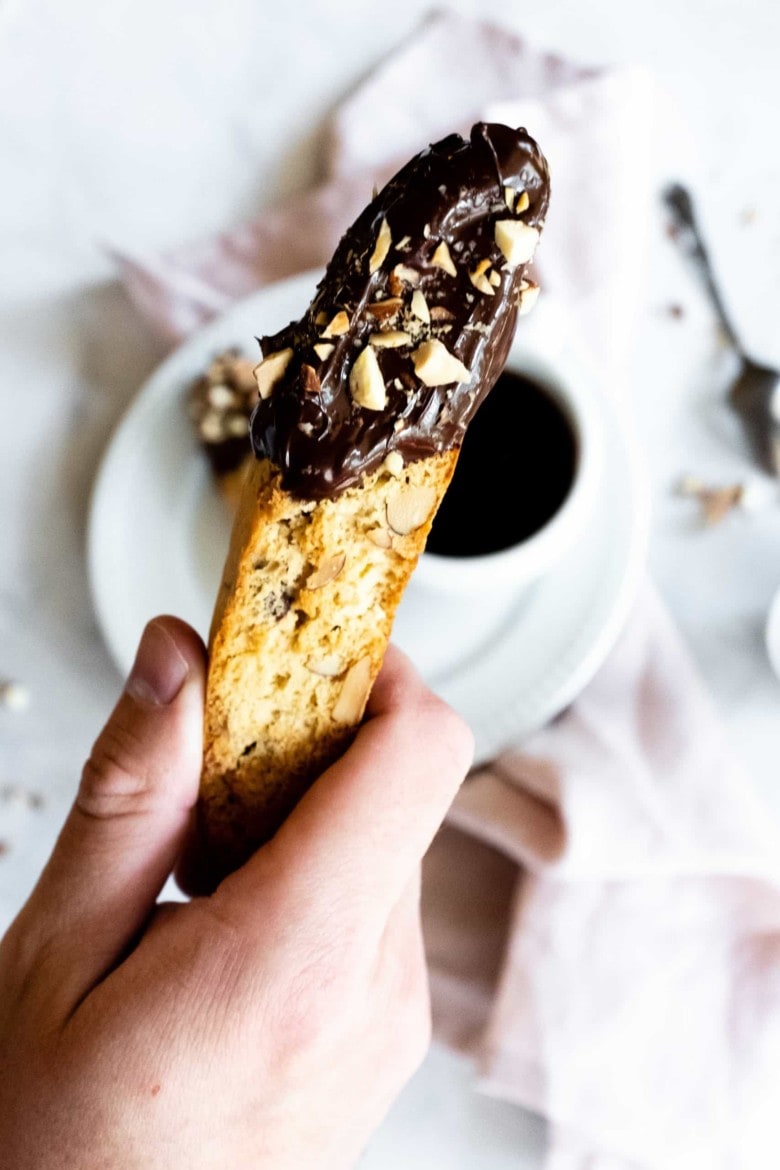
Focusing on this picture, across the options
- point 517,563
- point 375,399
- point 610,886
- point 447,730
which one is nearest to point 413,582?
point 517,563

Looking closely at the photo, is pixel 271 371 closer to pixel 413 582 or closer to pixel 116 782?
pixel 116 782

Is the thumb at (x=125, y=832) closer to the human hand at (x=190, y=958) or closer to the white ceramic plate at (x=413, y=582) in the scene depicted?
the human hand at (x=190, y=958)

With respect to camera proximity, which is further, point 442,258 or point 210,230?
point 210,230

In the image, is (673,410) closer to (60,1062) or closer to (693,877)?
(693,877)

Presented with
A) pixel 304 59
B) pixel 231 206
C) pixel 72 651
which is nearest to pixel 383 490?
pixel 72 651

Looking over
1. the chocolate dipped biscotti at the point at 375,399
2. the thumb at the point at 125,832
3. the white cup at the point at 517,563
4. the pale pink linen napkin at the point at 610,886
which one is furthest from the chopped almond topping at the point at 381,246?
the pale pink linen napkin at the point at 610,886

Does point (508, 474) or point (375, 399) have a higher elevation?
point (375, 399)

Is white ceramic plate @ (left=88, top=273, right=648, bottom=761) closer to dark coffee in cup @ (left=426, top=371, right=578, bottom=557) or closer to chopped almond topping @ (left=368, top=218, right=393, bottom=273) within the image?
dark coffee in cup @ (left=426, top=371, right=578, bottom=557)

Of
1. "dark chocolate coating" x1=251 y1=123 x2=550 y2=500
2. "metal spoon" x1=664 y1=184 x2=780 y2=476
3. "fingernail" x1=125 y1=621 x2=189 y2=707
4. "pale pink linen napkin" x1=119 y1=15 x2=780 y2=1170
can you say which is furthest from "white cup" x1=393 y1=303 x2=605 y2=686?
"dark chocolate coating" x1=251 y1=123 x2=550 y2=500
